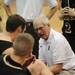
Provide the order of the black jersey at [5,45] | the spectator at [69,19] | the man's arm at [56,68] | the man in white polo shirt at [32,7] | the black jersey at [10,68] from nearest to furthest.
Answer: the black jersey at [10,68]
the black jersey at [5,45]
the man's arm at [56,68]
the spectator at [69,19]
the man in white polo shirt at [32,7]

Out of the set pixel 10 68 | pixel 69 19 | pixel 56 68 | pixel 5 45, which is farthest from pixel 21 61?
pixel 69 19

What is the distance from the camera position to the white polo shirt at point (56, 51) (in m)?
4.66

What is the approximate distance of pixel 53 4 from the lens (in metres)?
5.92

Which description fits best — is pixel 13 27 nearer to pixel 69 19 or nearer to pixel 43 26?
pixel 43 26

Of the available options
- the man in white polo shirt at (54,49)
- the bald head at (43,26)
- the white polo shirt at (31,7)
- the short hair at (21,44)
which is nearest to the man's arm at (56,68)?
the man in white polo shirt at (54,49)

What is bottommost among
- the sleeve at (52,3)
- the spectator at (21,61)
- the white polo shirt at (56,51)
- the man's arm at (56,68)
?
the man's arm at (56,68)

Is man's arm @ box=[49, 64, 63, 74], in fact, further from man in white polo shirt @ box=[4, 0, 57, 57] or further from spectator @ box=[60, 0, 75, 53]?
man in white polo shirt @ box=[4, 0, 57, 57]

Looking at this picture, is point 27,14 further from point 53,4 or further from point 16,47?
point 16,47

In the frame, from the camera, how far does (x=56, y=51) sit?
4.65m

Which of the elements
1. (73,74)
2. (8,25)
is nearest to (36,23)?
(8,25)

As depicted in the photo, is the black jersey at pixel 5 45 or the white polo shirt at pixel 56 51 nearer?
the black jersey at pixel 5 45

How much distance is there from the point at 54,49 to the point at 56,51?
0.03 m

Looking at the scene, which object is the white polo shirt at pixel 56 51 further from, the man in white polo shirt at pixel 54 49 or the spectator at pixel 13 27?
the spectator at pixel 13 27

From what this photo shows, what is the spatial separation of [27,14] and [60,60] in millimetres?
1441
